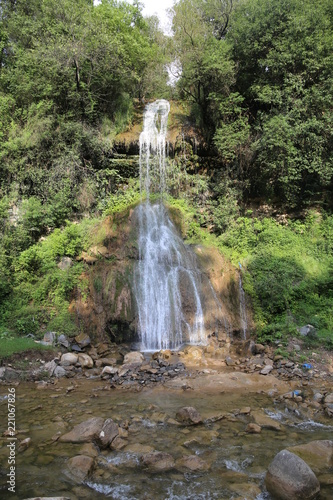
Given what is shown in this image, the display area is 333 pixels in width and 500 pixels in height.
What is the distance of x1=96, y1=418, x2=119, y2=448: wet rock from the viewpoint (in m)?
5.50

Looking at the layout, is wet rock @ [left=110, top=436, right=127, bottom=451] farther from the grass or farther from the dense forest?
the dense forest

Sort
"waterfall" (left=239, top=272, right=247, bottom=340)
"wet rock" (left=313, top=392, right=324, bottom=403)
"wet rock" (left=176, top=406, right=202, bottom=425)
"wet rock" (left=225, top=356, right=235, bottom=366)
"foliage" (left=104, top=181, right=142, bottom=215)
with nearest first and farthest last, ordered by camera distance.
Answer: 1. "wet rock" (left=176, top=406, right=202, bottom=425)
2. "wet rock" (left=313, top=392, right=324, bottom=403)
3. "wet rock" (left=225, top=356, right=235, bottom=366)
4. "waterfall" (left=239, top=272, right=247, bottom=340)
5. "foliage" (left=104, top=181, right=142, bottom=215)

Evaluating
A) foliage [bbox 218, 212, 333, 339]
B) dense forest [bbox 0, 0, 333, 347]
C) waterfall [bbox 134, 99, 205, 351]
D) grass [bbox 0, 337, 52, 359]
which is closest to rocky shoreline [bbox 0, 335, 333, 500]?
grass [bbox 0, 337, 52, 359]

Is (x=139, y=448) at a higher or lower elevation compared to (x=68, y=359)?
lower

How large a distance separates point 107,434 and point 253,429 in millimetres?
2730

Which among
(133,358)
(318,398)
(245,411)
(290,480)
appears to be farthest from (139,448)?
(318,398)

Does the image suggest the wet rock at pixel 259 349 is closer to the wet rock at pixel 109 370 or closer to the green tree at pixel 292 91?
the wet rock at pixel 109 370

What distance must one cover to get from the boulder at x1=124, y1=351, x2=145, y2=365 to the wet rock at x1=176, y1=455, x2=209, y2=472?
4817 mm

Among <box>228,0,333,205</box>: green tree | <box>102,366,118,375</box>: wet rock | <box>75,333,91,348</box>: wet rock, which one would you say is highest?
<box>228,0,333,205</box>: green tree

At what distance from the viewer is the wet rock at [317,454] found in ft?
15.9

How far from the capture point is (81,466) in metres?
4.79

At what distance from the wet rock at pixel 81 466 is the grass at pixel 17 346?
19.0ft

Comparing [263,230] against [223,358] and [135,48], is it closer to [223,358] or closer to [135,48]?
[223,358]

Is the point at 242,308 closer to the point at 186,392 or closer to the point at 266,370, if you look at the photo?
the point at 266,370
